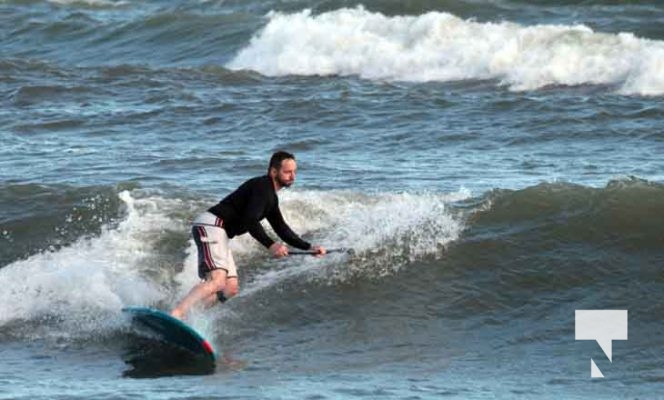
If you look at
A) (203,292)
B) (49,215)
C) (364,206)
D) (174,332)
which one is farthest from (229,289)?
(49,215)

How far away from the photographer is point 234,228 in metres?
11.0

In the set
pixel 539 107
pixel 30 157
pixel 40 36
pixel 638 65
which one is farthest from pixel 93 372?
pixel 40 36

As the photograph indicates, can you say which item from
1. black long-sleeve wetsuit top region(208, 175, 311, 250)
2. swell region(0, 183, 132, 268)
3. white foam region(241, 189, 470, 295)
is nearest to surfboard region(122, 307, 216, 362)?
black long-sleeve wetsuit top region(208, 175, 311, 250)

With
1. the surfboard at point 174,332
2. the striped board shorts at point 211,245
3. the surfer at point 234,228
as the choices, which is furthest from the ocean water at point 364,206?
the striped board shorts at point 211,245

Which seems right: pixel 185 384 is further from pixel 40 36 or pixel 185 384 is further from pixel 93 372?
pixel 40 36

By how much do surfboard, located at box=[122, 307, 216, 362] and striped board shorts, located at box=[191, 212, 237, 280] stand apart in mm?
548

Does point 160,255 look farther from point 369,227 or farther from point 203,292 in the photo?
point 203,292

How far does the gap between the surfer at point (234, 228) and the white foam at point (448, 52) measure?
10.1 meters

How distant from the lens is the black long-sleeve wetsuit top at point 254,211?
1070 centimetres

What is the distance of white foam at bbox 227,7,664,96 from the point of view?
2112 centimetres

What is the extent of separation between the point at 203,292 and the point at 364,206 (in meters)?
3.75

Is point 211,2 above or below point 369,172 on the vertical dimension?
above

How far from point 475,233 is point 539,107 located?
5.99 metres

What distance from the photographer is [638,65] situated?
68.3 feet
